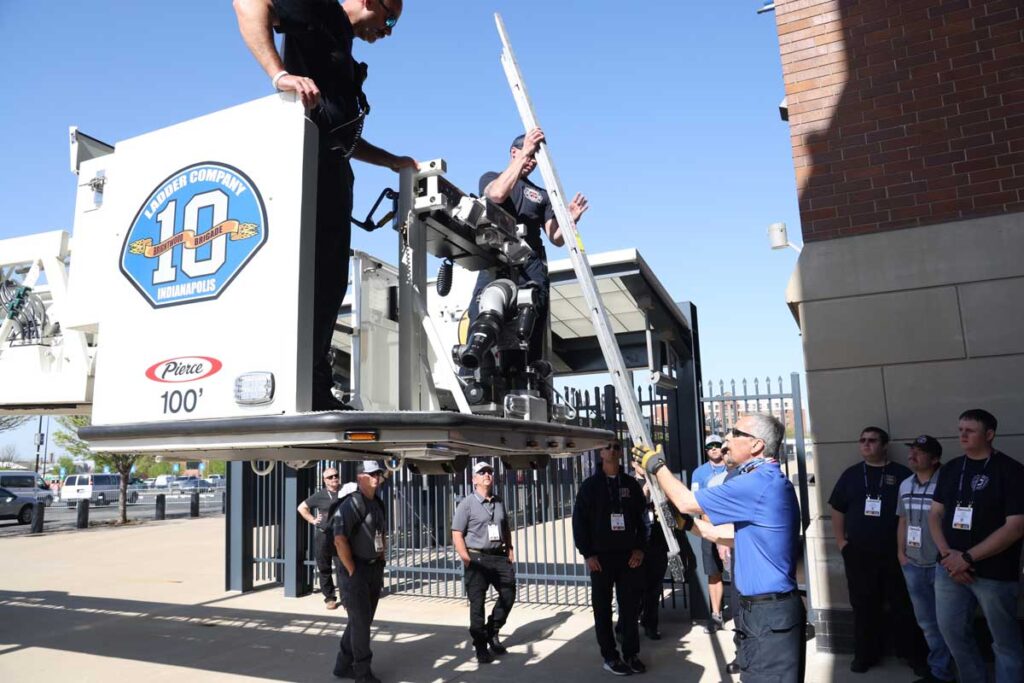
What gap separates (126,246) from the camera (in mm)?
3641

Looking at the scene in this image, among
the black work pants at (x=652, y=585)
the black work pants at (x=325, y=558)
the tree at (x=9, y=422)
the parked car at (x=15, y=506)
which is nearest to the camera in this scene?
the black work pants at (x=652, y=585)

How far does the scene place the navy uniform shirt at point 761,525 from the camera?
3.88 m

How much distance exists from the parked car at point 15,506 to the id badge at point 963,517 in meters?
28.3

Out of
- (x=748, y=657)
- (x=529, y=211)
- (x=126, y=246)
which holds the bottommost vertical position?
(x=748, y=657)

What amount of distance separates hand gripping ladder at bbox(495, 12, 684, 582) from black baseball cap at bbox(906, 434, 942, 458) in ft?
7.90

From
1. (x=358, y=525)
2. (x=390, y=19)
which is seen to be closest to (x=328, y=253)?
(x=390, y=19)

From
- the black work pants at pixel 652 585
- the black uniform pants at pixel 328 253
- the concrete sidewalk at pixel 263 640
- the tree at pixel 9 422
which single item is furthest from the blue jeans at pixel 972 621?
the tree at pixel 9 422

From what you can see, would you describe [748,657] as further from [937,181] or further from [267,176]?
[937,181]

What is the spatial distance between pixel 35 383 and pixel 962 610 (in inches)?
248

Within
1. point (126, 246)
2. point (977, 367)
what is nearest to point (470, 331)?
point (126, 246)

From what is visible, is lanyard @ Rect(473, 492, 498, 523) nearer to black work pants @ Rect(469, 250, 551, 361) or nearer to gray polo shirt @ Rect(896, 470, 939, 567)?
black work pants @ Rect(469, 250, 551, 361)

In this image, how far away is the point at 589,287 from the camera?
12.9ft

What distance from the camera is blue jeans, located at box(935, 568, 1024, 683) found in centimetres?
449

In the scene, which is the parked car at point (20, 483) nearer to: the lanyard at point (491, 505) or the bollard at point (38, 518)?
the bollard at point (38, 518)
